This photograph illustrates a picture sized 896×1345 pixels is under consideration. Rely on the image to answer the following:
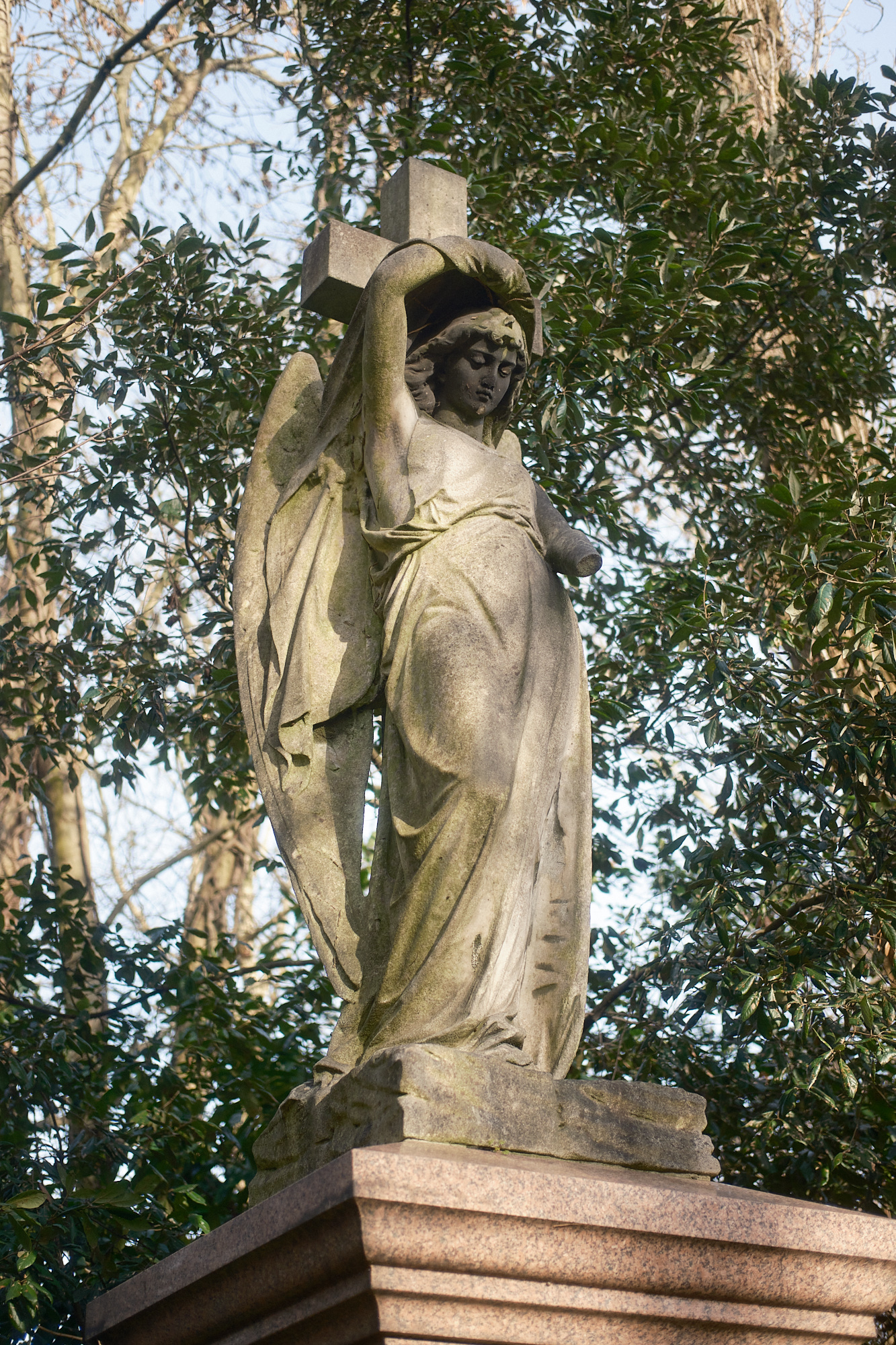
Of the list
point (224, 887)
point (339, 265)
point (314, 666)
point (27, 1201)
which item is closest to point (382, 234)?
point (339, 265)

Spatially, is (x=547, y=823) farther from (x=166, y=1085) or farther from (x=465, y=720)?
(x=166, y=1085)

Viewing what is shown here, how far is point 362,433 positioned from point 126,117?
1003 cm

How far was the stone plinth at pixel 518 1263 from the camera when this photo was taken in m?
2.60

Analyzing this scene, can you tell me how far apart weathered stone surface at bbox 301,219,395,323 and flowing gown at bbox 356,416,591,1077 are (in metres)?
0.53

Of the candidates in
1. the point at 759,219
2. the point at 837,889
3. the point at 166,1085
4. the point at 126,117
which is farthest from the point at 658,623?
the point at 126,117

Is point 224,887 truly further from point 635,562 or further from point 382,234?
point 382,234

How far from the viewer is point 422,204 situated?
430 centimetres

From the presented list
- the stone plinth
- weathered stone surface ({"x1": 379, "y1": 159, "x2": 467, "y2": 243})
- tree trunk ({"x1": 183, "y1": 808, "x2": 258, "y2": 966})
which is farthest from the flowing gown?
tree trunk ({"x1": 183, "y1": 808, "x2": 258, "y2": 966})

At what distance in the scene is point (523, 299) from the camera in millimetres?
Answer: 4051

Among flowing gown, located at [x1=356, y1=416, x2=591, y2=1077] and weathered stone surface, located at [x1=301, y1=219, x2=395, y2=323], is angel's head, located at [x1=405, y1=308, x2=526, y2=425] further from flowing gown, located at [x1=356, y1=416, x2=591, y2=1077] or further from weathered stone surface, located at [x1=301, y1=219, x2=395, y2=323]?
weathered stone surface, located at [x1=301, y1=219, x2=395, y2=323]

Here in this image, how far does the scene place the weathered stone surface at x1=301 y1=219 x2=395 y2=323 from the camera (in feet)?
13.6

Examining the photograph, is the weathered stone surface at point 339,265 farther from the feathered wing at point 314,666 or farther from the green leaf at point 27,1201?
the green leaf at point 27,1201

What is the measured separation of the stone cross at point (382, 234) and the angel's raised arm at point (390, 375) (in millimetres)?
288

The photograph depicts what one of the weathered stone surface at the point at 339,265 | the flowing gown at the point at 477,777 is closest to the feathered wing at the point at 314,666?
the flowing gown at the point at 477,777
